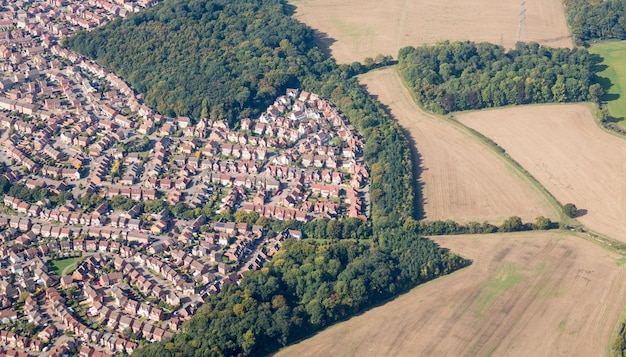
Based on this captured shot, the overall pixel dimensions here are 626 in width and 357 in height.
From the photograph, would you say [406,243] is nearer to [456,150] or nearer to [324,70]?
[456,150]

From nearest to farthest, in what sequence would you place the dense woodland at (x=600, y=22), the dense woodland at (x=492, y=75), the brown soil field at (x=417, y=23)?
the dense woodland at (x=492, y=75) → the brown soil field at (x=417, y=23) → the dense woodland at (x=600, y=22)

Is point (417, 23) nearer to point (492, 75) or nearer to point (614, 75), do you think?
point (492, 75)

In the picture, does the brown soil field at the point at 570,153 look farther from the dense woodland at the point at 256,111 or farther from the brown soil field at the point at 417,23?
the brown soil field at the point at 417,23

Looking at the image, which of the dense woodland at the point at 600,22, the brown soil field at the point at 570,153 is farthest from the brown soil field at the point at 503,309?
the dense woodland at the point at 600,22

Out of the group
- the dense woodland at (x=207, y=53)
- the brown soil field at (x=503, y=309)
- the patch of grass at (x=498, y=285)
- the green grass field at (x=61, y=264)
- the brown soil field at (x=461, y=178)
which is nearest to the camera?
the brown soil field at (x=503, y=309)

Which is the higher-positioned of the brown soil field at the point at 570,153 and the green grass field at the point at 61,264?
the brown soil field at the point at 570,153

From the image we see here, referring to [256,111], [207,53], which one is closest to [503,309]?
[256,111]
